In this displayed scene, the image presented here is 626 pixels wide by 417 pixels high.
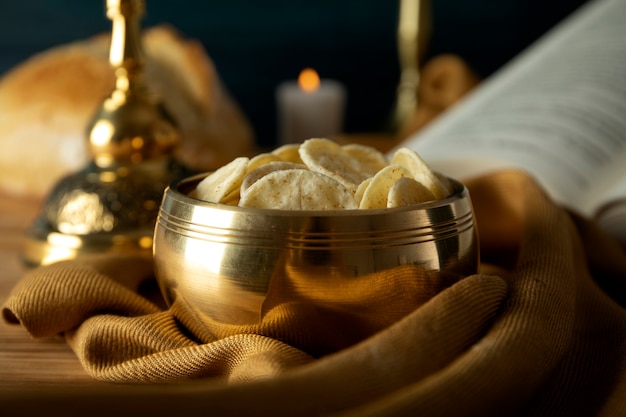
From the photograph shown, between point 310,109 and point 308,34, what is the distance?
33 centimetres

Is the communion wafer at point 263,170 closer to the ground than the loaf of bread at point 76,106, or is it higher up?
higher up

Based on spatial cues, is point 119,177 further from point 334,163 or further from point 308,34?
point 308,34

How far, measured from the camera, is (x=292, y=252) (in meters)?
0.39

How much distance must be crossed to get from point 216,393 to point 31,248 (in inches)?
17.3

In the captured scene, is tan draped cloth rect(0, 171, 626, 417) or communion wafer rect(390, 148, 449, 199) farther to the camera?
communion wafer rect(390, 148, 449, 199)

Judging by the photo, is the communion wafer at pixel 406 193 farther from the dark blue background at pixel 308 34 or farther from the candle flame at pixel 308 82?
the dark blue background at pixel 308 34

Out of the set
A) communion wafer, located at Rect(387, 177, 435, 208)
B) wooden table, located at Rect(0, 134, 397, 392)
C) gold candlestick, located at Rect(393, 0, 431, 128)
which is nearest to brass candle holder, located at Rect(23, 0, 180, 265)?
wooden table, located at Rect(0, 134, 397, 392)

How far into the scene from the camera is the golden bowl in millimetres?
390

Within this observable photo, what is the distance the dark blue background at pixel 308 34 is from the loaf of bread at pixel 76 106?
0.48m

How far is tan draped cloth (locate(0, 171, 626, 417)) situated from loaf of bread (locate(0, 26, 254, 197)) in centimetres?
53

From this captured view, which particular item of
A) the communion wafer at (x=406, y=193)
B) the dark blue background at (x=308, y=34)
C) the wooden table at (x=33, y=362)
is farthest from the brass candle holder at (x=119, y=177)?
the dark blue background at (x=308, y=34)

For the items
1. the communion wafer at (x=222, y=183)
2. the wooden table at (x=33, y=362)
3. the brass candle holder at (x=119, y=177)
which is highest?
the communion wafer at (x=222, y=183)

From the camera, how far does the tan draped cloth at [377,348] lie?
0.97 ft

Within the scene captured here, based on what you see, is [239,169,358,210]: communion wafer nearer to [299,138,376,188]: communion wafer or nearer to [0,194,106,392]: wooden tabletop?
[299,138,376,188]: communion wafer
